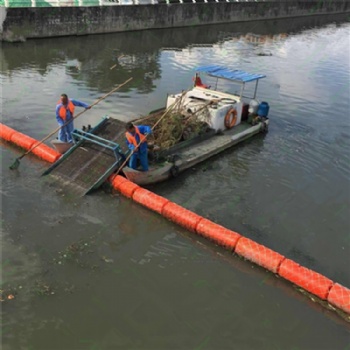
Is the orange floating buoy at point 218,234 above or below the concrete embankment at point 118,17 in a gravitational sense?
below

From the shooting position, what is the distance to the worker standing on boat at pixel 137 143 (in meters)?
10.9

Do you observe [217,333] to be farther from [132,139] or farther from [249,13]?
[249,13]

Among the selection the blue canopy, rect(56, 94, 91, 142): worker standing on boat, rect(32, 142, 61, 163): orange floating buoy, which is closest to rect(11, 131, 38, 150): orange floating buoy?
rect(32, 142, 61, 163): orange floating buoy

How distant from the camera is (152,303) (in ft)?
25.2

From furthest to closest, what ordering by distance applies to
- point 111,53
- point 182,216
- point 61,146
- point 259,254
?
point 111,53 → point 61,146 → point 182,216 → point 259,254

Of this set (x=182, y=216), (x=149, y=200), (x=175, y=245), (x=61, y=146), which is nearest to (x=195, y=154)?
(x=149, y=200)

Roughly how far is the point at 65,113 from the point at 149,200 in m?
4.10

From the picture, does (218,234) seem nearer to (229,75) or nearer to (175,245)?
(175,245)

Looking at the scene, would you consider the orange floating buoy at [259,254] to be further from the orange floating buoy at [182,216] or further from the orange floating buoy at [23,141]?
the orange floating buoy at [23,141]

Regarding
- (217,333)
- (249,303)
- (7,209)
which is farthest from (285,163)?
(7,209)

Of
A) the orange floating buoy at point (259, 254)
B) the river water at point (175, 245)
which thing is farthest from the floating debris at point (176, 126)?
the orange floating buoy at point (259, 254)

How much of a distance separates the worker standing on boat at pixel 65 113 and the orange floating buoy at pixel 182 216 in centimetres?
450

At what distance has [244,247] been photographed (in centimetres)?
896

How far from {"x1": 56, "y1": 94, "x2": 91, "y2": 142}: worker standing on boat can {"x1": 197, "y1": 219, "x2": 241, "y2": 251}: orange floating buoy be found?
552 cm
